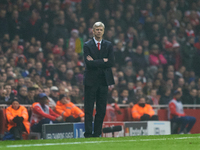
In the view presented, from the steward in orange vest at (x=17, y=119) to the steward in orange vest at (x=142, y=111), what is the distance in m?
3.51

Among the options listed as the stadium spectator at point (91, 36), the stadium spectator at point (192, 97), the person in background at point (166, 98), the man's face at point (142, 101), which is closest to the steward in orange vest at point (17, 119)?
the stadium spectator at point (91, 36)

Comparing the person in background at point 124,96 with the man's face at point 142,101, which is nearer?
the man's face at point 142,101

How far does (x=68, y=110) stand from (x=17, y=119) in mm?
1754

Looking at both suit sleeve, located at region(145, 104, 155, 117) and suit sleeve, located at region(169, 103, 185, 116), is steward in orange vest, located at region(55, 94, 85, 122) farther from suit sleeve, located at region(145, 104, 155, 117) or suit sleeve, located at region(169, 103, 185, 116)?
suit sleeve, located at region(169, 103, 185, 116)

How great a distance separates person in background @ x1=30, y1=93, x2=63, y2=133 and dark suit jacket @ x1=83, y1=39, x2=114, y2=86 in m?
3.54

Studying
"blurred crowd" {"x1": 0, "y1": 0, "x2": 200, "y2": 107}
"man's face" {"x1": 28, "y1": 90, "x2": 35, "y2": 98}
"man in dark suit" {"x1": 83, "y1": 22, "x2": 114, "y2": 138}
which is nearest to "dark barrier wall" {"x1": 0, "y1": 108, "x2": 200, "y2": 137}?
"blurred crowd" {"x1": 0, "y1": 0, "x2": 200, "y2": 107}

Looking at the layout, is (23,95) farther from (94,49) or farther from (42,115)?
(94,49)

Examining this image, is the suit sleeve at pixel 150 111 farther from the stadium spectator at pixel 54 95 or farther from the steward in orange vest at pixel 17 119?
the steward in orange vest at pixel 17 119

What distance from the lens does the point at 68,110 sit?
11.8 m

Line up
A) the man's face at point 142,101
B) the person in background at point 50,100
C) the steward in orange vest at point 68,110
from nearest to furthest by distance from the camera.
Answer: the steward in orange vest at point 68,110
the person in background at point 50,100
the man's face at point 142,101

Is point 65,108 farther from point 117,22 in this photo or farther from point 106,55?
point 117,22

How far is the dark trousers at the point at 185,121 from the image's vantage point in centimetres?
1401

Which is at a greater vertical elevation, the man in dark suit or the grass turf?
the man in dark suit

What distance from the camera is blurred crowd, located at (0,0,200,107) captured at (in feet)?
43.5
